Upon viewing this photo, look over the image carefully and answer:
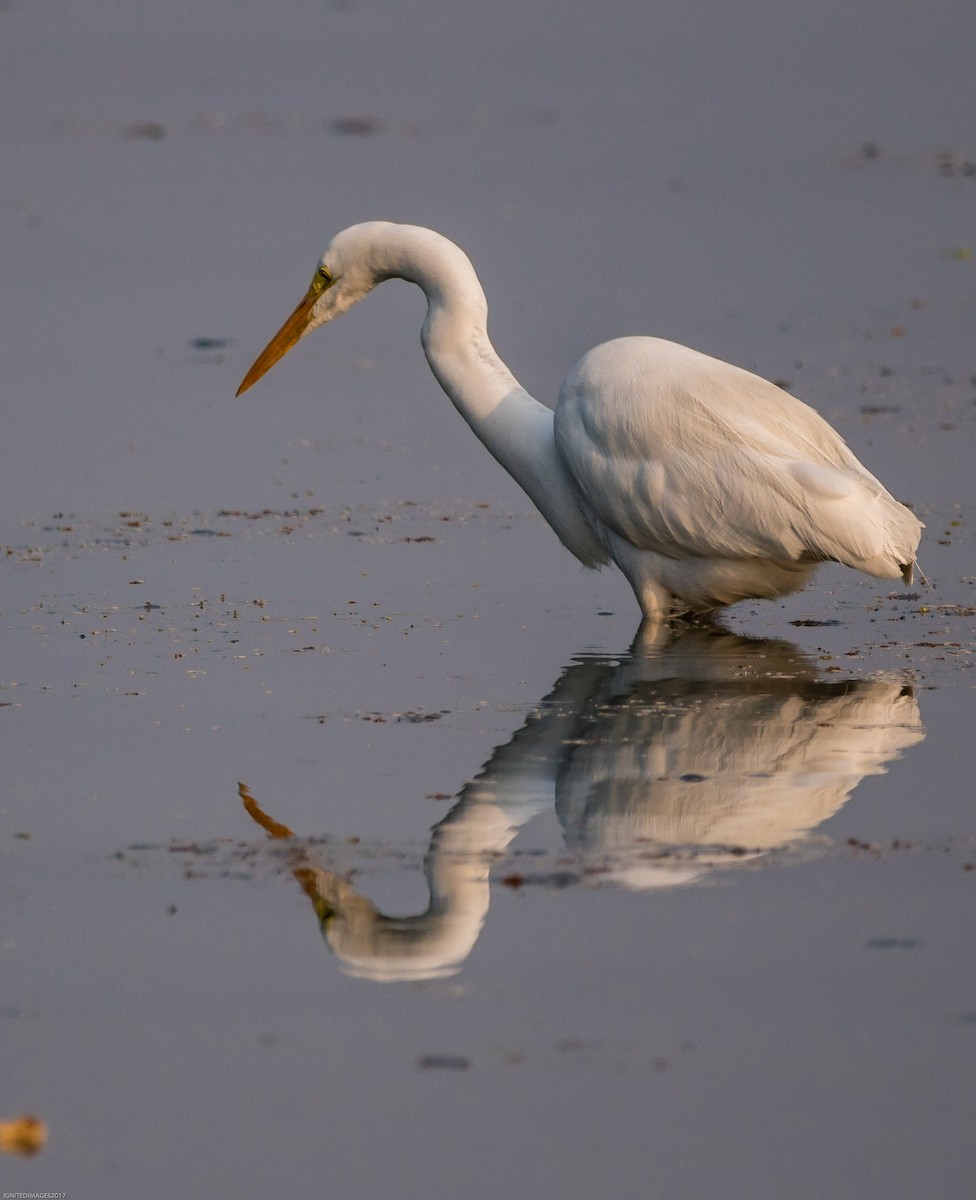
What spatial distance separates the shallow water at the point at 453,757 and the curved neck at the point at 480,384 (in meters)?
0.40

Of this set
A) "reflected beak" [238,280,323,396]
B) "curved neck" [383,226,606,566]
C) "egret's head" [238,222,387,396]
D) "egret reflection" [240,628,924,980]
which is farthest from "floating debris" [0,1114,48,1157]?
"reflected beak" [238,280,323,396]

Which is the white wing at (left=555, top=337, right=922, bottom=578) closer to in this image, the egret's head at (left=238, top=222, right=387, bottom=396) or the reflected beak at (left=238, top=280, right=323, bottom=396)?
the egret's head at (left=238, top=222, right=387, bottom=396)

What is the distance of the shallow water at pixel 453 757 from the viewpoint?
4695 mm

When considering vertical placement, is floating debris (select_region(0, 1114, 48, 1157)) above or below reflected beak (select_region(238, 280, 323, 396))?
below

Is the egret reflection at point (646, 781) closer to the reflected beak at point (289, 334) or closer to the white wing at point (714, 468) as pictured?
the white wing at point (714, 468)

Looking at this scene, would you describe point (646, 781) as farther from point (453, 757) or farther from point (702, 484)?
point (702, 484)

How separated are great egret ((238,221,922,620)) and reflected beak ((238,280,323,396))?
1.57m

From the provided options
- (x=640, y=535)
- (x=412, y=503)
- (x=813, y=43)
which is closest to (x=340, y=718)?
(x=640, y=535)

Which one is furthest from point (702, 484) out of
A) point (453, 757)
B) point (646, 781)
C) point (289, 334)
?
point (289, 334)

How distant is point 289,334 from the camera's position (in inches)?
411

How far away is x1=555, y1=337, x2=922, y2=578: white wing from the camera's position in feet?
27.3

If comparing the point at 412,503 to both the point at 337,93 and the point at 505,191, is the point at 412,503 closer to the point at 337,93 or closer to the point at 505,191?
the point at 505,191

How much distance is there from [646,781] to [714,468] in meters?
2.30

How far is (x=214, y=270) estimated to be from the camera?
15.9m
